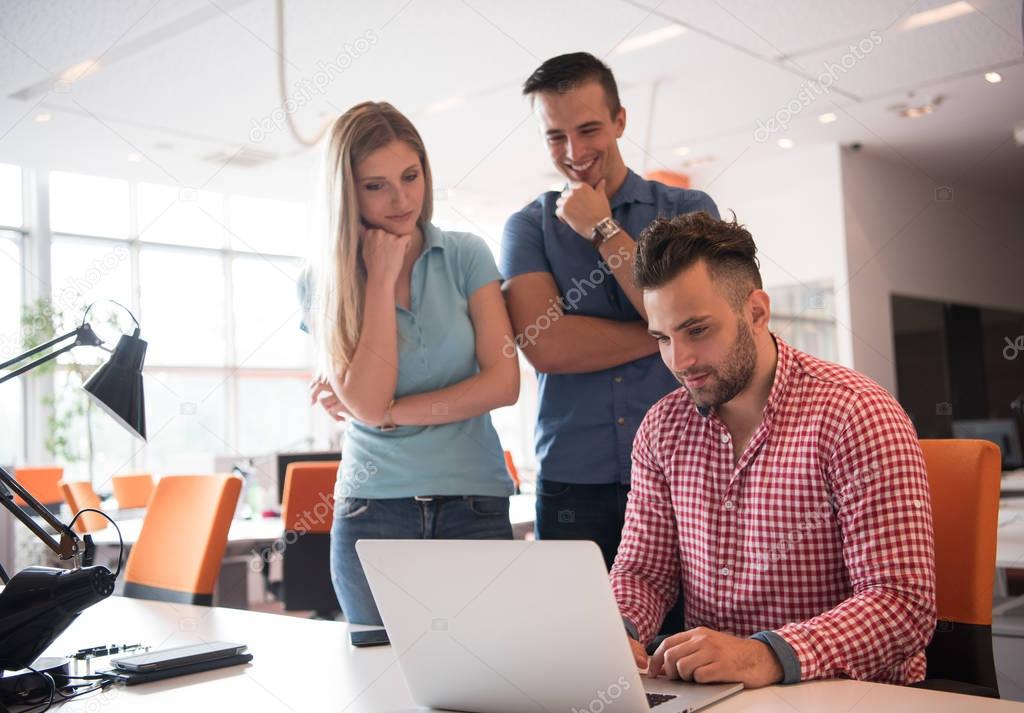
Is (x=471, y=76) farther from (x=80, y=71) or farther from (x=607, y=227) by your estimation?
(x=607, y=227)

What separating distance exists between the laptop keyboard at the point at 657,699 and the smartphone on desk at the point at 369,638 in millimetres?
566

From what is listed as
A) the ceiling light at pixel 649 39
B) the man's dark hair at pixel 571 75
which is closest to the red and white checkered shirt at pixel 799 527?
the man's dark hair at pixel 571 75

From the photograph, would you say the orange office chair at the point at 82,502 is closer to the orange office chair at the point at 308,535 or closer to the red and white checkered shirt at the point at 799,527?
the orange office chair at the point at 308,535

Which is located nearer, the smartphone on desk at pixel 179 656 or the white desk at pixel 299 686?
the white desk at pixel 299 686

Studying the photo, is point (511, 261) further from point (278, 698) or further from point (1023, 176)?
point (1023, 176)

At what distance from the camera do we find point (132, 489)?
628 centimetres

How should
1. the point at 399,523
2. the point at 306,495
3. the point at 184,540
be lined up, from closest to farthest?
1. the point at 399,523
2. the point at 184,540
3. the point at 306,495

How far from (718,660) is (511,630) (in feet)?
0.92

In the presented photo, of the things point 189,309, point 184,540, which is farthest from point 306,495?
point 189,309

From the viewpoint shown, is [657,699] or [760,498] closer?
[657,699]

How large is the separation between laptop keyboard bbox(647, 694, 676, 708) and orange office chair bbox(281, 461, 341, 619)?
2.72m

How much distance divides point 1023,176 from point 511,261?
919 centimetres

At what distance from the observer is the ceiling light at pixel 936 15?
554cm

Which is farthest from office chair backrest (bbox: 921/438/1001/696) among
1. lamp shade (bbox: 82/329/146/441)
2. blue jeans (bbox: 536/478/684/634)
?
lamp shade (bbox: 82/329/146/441)
